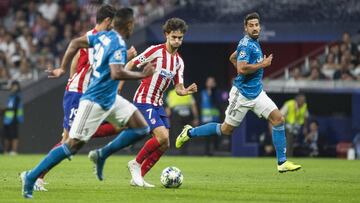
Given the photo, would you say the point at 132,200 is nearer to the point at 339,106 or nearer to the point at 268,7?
the point at 339,106

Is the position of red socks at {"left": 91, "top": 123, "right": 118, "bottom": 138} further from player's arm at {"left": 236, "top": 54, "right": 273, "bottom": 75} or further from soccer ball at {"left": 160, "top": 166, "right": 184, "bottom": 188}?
player's arm at {"left": 236, "top": 54, "right": 273, "bottom": 75}

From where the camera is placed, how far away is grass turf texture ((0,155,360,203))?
38.4 feet

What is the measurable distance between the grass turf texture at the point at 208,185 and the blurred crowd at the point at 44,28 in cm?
1020

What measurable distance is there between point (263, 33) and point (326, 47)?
218cm

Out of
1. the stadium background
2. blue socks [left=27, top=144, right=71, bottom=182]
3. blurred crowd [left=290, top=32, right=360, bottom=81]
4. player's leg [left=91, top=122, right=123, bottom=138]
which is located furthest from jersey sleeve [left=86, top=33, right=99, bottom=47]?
blurred crowd [left=290, top=32, right=360, bottom=81]

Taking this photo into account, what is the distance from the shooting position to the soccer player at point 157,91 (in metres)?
13.3

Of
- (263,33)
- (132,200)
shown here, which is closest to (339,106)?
(263,33)

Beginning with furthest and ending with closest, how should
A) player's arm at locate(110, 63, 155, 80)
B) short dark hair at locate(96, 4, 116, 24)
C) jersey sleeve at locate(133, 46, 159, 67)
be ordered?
jersey sleeve at locate(133, 46, 159, 67), short dark hair at locate(96, 4, 116, 24), player's arm at locate(110, 63, 155, 80)

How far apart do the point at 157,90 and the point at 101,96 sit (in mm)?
2466

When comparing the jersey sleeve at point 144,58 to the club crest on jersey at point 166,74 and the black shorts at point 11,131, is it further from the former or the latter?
the black shorts at point 11,131

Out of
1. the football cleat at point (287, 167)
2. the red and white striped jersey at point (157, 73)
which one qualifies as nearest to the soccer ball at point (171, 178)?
the red and white striped jersey at point (157, 73)

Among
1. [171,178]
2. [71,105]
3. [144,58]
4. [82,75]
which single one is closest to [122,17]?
[82,75]

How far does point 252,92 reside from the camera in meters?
15.3

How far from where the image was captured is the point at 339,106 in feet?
84.8
